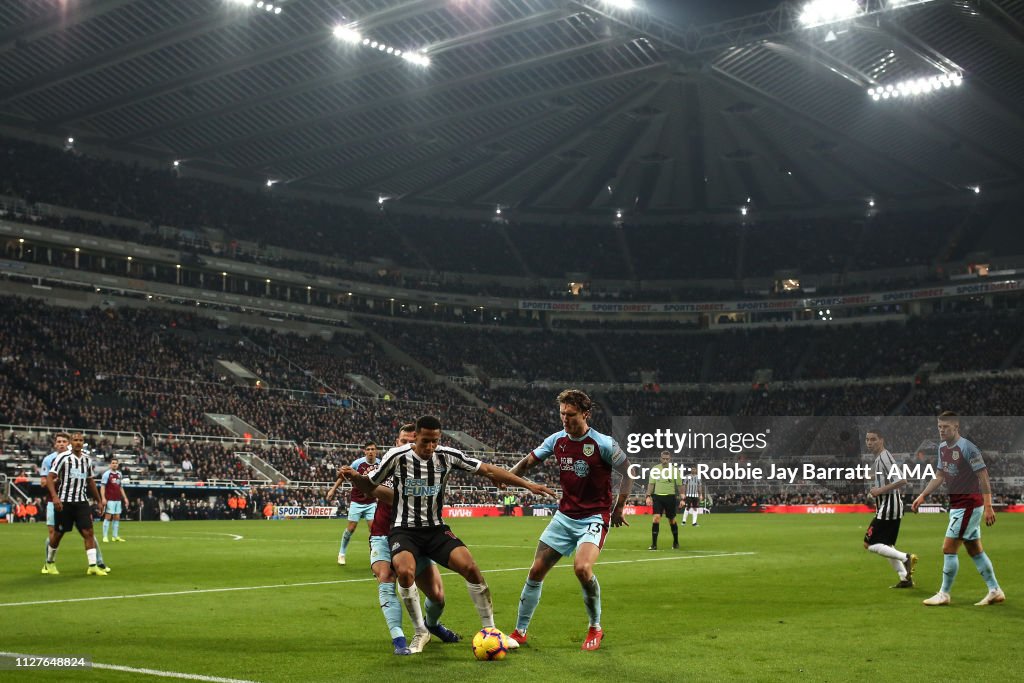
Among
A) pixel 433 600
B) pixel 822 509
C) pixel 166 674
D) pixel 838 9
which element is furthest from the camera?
pixel 822 509

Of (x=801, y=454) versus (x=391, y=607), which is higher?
(x=801, y=454)

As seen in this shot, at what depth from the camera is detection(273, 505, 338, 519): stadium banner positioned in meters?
50.1

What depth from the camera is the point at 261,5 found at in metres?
52.2

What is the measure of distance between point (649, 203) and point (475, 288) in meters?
18.1

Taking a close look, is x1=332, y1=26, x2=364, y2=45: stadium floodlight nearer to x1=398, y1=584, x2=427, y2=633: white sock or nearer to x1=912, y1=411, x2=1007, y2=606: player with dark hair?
x1=912, y1=411, x2=1007, y2=606: player with dark hair

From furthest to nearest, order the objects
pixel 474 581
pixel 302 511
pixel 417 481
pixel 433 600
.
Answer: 1. pixel 302 511
2. pixel 433 600
3. pixel 417 481
4. pixel 474 581

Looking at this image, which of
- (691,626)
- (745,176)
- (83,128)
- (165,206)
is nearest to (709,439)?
(745,176)

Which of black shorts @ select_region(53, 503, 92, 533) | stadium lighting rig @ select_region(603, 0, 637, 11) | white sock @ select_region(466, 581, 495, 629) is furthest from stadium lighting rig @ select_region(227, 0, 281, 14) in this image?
white sock @ select_region(466, 581, 495, 629)

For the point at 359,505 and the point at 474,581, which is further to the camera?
the point at 359,505

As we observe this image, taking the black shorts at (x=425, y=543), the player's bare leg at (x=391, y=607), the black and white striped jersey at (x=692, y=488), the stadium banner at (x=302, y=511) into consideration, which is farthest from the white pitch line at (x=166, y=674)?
the stadium banner at (x=302, y=511)

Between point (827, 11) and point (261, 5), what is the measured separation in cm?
2714

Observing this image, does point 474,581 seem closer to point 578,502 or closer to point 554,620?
point 578,502

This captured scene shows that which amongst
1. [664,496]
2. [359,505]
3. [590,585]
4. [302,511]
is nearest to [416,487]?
[590,585]

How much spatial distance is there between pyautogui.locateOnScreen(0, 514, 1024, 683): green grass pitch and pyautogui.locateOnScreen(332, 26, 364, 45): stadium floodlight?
3593 cm
